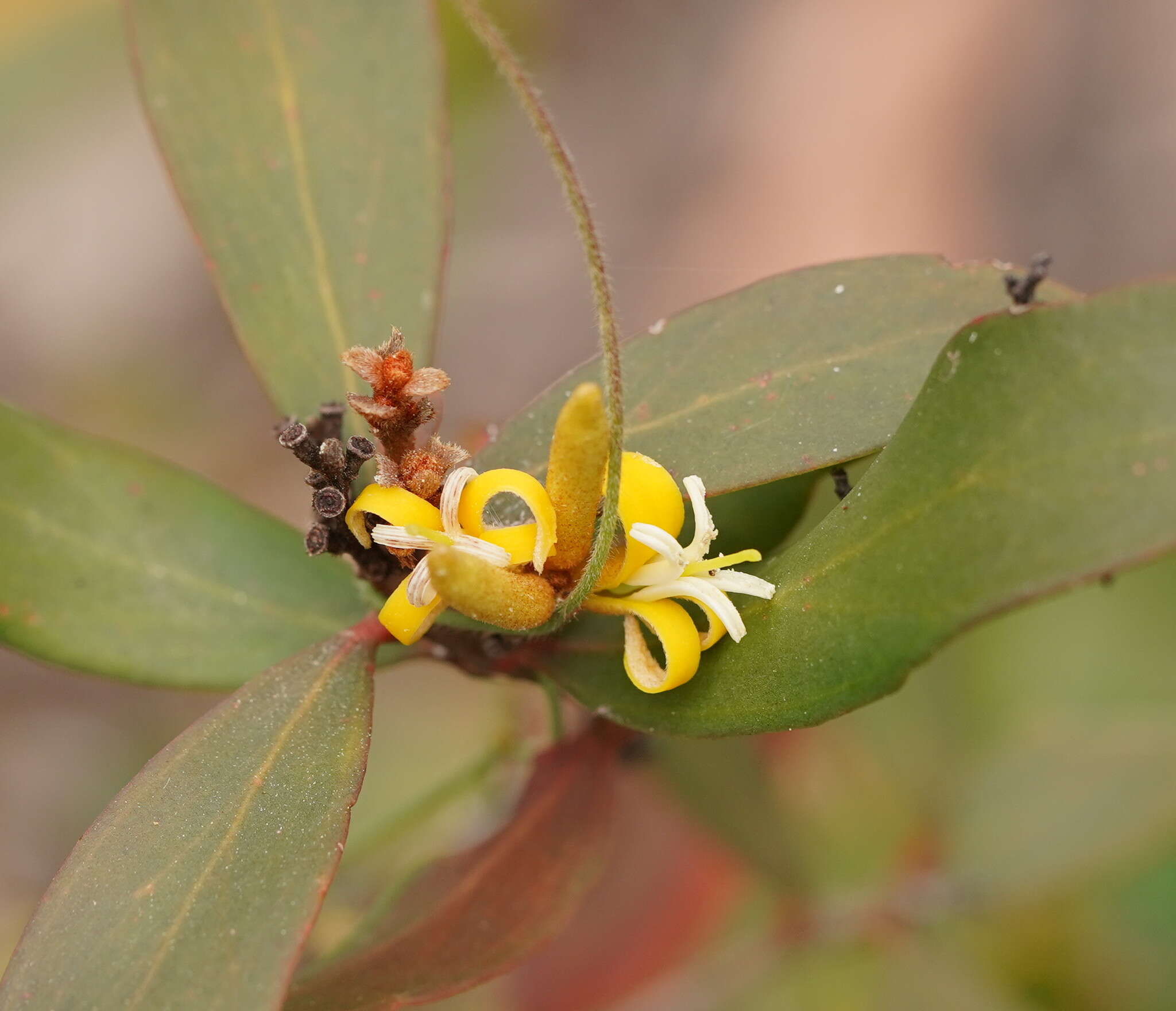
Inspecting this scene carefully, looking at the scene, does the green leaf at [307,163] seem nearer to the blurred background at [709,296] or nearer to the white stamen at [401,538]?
the white stamen at [401,538]

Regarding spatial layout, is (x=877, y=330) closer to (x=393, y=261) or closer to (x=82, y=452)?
(x=393, y=261)

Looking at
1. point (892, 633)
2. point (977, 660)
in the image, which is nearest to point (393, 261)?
point (892, 633)

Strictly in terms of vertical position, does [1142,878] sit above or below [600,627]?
below

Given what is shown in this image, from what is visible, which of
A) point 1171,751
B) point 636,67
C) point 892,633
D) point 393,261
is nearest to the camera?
point 892,633

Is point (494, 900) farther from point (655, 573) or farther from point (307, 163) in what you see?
point (307, 163)

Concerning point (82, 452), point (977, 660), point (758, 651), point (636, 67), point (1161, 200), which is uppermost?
point (82, 452)

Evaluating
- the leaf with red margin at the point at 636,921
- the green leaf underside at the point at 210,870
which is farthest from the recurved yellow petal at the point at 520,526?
the leaf with red margin at the point at 636,921

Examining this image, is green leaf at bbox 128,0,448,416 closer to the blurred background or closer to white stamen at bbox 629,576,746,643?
white stamen at bbox 629,576,746,643
